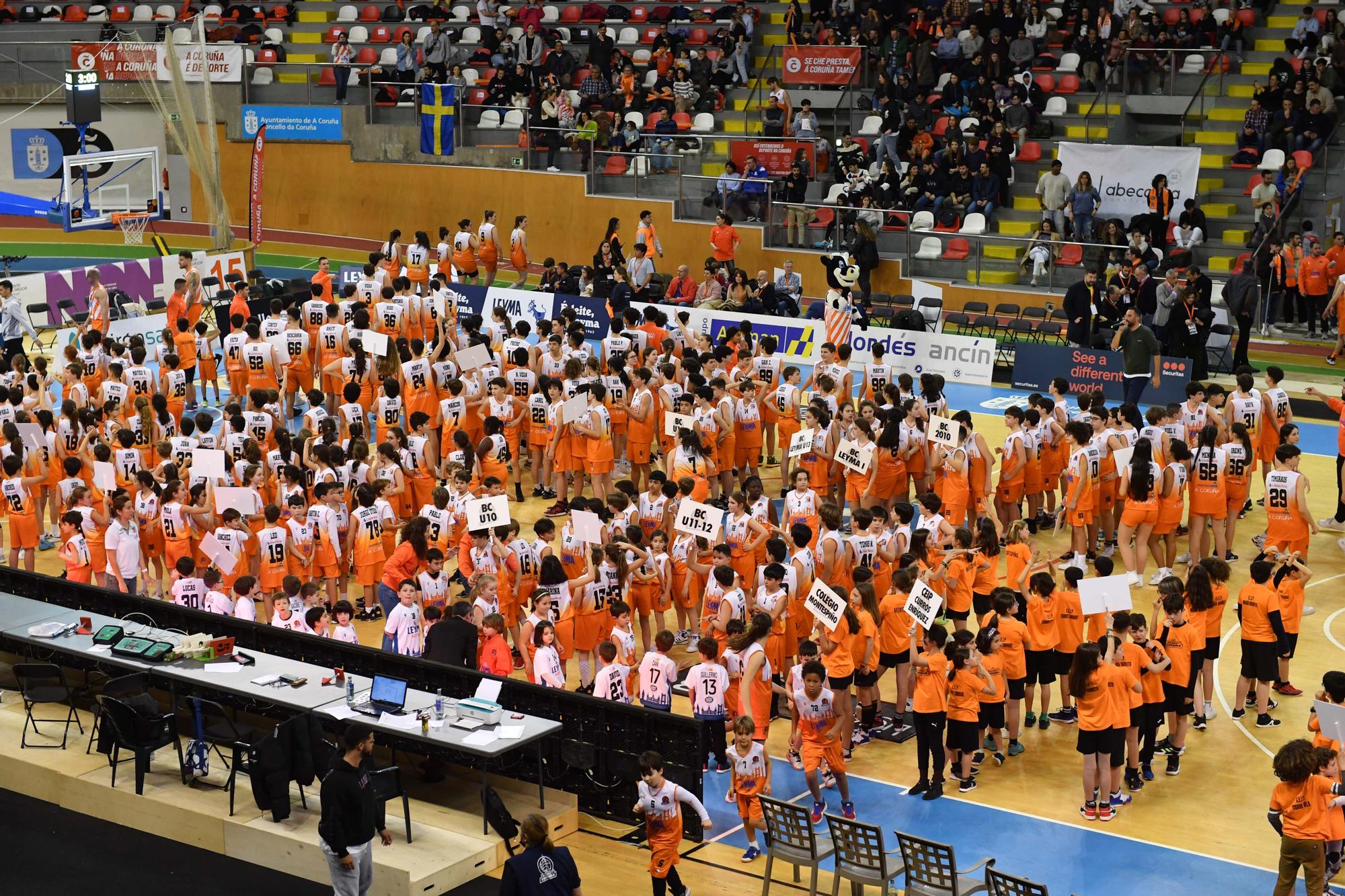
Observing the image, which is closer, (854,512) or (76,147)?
(854,512)

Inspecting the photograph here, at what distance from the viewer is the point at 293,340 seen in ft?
77.8

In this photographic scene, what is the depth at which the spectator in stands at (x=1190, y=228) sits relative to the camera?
2814 centimetres

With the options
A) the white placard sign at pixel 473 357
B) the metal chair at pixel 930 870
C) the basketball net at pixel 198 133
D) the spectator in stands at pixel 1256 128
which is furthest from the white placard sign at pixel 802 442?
the basketball net at pixel 198 133

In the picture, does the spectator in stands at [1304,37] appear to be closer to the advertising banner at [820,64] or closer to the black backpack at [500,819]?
the advertising banner at [820,64]

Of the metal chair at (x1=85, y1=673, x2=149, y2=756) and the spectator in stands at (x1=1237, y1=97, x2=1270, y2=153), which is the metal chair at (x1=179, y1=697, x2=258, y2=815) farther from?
the spectator in stands at (x1=1237, y1=97, x2=1270, y2=153)

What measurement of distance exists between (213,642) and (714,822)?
15.9 feet

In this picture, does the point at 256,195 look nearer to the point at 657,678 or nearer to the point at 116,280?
the point at 116,280

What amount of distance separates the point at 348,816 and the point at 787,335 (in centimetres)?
1625

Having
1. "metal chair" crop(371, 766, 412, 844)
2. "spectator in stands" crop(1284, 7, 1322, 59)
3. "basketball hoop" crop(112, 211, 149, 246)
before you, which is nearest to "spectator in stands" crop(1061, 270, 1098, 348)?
"spectator in stands" crop(1284, 7, 1322, 59)

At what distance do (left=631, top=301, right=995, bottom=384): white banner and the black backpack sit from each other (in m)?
14.1

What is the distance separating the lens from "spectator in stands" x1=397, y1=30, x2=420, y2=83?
1459 inches

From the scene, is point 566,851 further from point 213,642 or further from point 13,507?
point 13,507

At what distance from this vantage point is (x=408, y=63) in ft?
122

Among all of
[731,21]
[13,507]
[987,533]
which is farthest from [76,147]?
[987,533]
